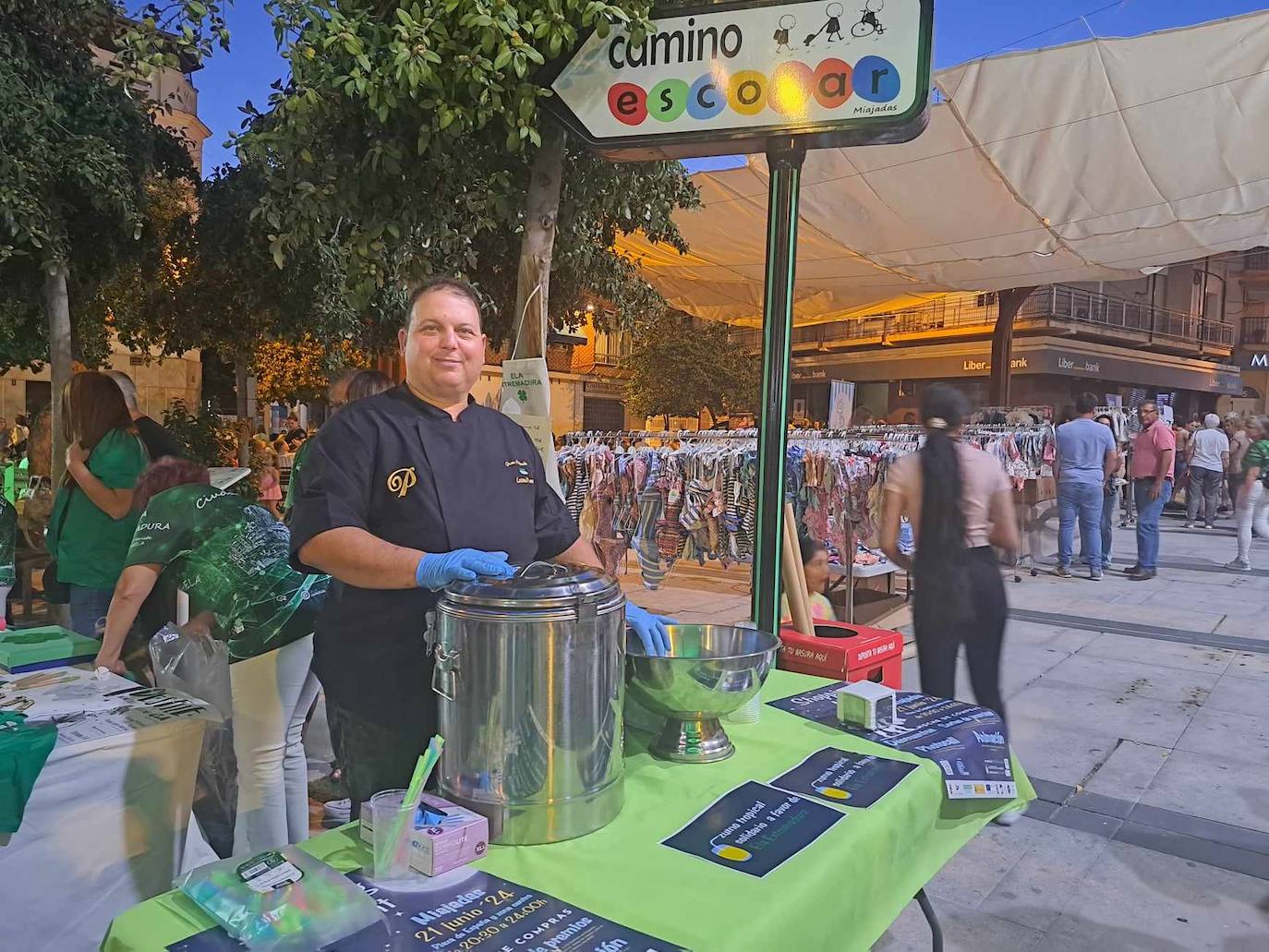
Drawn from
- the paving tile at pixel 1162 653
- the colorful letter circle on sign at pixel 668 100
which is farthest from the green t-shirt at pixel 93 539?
the paving tile at pixel 1162 653

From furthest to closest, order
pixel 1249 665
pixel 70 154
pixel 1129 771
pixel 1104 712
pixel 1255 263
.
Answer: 1. pixel 1255 263
2. pixel 1249 665
3. pixel 70 154
4. pixel 1104 712
5. pixel 1129 771

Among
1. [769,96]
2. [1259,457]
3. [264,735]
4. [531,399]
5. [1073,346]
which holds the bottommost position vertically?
[264,735]

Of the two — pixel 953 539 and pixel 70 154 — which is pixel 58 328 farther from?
pixel 953 539

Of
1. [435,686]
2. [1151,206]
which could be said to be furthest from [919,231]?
[435,686]

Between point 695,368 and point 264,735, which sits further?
point 695,368

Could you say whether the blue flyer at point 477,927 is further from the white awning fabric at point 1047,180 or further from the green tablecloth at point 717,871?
the white awning fabric at point 1047,180

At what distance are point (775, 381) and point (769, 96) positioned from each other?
Result: 84cm

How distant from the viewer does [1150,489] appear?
9.14m

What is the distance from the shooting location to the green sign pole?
8.86ft

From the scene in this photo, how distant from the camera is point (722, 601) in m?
7.56

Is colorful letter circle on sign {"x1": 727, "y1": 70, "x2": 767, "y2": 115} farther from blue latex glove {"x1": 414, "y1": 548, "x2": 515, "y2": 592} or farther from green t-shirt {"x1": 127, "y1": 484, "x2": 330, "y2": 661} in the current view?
green t-shirt {"x1": 127, "y1": 484, "x2": 330, "y2": 661}

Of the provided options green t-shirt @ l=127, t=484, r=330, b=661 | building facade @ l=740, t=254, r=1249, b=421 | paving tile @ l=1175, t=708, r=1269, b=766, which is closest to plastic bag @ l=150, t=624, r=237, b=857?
green t-shirt @ l=127, t=484, r=330, b=661

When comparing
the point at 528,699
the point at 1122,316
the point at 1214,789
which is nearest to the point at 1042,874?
the point at 1214,789

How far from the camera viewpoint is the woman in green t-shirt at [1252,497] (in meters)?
8.91
